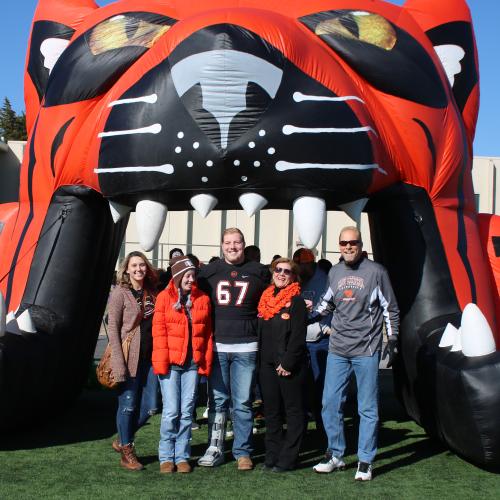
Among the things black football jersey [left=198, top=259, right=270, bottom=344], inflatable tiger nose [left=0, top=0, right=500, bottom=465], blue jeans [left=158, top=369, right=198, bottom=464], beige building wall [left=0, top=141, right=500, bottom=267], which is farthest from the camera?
beige building wall [left=0, top=141, right=500, bottom=267]

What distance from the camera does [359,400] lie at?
401cm

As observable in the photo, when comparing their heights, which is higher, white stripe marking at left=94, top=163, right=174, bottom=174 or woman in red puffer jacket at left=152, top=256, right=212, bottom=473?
white stripe marking at left=94, top=163, right=174, bottom=174

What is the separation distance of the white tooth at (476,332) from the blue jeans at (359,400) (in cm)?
49

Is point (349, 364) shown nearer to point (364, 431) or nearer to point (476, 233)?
point (364, 431)

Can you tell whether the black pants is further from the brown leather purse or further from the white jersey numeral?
the brown leather purse

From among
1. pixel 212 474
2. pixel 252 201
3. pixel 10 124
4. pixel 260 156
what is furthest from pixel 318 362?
pixel 10 124

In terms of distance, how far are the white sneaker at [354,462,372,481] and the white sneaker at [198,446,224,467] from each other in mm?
741

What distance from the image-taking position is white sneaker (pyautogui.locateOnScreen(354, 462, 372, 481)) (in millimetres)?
3930

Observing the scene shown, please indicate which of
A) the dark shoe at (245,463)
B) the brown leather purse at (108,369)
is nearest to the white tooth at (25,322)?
the brown leather purse at (108,369)

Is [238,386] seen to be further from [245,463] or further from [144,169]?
[144,169]

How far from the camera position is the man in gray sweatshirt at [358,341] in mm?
3980

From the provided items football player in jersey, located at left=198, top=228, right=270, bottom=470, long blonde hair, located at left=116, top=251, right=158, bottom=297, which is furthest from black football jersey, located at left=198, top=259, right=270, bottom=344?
long blonde hair, located at left=116, top=251, right=158, bottom=297

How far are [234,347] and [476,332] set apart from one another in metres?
1.25

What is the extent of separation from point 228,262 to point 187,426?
899 mm
